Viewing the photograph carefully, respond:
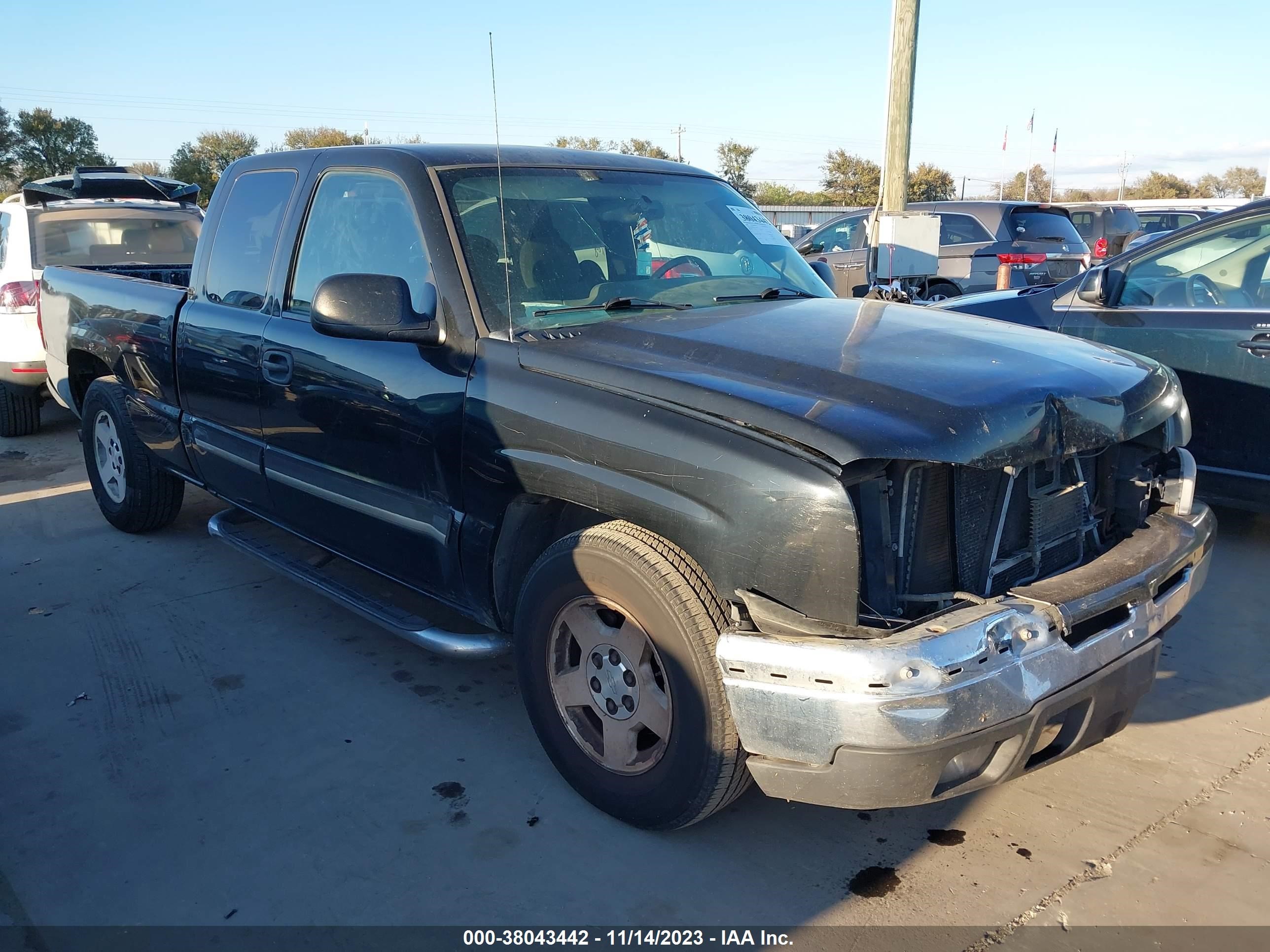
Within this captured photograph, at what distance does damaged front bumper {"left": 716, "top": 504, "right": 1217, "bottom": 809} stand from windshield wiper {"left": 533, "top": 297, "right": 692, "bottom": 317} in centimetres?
135

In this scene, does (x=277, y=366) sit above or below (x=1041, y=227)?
below

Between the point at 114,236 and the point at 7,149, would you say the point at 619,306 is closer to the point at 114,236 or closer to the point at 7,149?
the point at 114,236

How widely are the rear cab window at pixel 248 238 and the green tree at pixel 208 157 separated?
31.0 metres

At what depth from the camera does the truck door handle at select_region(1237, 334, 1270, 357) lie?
4719 mm

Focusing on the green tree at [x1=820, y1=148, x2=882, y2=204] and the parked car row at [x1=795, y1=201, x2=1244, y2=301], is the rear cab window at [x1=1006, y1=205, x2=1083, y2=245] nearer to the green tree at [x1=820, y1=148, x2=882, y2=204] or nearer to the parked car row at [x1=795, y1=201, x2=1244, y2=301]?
the parked car row at [x1=795, y1=201, x2=1244, y2=301]

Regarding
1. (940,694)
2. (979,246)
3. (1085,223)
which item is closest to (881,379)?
(940,694)

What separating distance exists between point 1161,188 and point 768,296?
224ft

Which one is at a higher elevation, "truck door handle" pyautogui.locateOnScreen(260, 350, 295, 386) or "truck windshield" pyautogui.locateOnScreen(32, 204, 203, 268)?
"truck windshield" pyautogui.locateOnScreen(32, 204, 203, 268)

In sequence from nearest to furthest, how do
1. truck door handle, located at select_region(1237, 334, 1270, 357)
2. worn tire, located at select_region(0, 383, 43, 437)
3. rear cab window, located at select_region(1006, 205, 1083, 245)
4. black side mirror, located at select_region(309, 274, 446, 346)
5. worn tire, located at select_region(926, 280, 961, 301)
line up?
black side mirror, located at select_region(309, 274, 446, 346)
truck door handle, located at select_region(1237, 334, 1270, 357)
worn tire, located at select_region(0, 383, 43, 437)
rear cab window, located at select_region(1006, 205, 1083, 245)
worn tire, located at select_region(926, 280, 961, 301)

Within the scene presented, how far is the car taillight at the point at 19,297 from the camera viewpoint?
773 cm

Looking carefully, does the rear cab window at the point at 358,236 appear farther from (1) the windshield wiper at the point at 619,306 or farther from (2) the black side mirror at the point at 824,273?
(2) the black side mirror at the point at 824,273

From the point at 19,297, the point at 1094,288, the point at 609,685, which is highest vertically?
the point at 1094,288

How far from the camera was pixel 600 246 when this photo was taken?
11.6 ft

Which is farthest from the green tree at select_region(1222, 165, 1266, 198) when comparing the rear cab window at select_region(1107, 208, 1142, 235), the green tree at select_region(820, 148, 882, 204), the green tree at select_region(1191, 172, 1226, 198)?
the rear cab window at select_region(1107, 208, 1142, 235)
